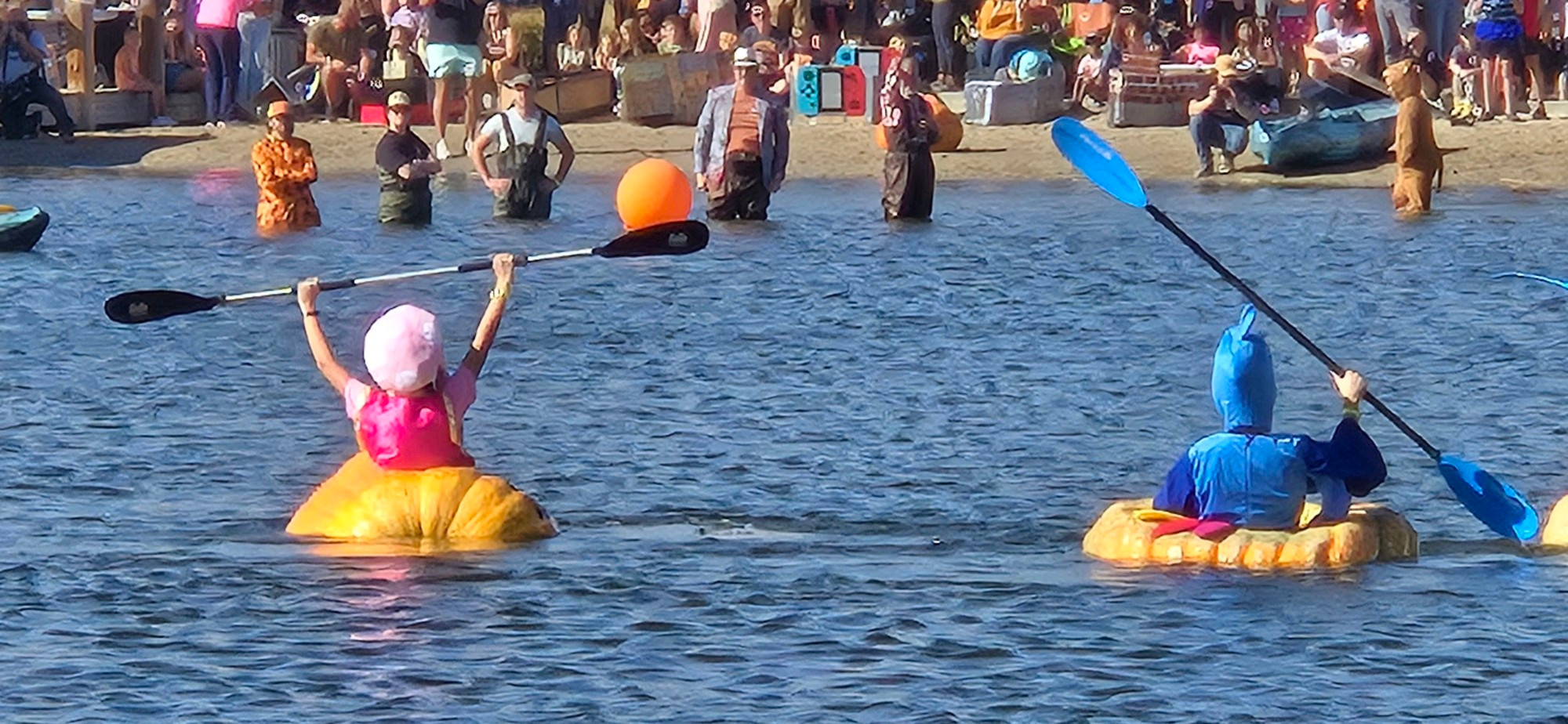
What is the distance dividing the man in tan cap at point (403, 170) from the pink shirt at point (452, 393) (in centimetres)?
1253

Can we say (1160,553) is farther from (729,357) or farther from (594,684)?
(729,357)

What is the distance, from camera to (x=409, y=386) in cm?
1205

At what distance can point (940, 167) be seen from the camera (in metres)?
29.6

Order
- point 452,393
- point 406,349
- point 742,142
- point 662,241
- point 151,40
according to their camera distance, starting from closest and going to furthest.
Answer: point 406,349 < point 452,393 < point 662,241 < point 742,142 < point 151,40

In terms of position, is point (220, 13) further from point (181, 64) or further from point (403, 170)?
point (403, 170)

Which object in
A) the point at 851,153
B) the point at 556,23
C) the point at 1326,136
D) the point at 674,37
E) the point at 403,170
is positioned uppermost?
the point at 556,23

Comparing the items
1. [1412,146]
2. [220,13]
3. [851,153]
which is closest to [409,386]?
[1412,146]

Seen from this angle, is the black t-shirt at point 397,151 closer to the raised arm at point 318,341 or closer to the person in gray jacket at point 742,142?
the person in gray jacket at point 742,142

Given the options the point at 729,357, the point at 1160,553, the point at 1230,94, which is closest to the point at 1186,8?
the point at 1230,94

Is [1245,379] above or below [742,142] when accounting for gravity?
above

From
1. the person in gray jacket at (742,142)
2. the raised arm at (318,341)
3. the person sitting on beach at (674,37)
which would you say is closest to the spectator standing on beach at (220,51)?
the person sitting on beach at (674,37)

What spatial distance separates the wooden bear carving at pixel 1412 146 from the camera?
79.4 ft

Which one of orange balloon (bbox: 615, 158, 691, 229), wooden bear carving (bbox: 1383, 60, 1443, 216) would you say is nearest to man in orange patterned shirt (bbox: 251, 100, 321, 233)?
orange balloon (bbox: 615, 158, 691, 229)

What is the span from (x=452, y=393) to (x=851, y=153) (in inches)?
726
